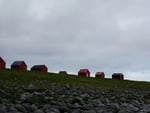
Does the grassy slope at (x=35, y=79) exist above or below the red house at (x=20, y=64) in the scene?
below

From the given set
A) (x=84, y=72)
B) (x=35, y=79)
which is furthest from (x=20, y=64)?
(x=35, y=79)

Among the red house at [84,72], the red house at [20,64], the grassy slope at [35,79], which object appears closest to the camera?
the grassy slope at [35,79]

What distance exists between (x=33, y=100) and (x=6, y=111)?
167 inches

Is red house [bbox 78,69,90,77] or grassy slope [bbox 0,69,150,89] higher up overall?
red house [bbox 78,69,90,77]

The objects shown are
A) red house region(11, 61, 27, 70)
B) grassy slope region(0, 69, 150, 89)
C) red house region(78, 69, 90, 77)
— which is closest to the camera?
grassy slope region(0, 69, 150, 89)

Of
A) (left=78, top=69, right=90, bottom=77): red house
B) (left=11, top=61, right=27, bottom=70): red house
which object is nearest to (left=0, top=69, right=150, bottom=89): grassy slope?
(left=11, top=61, right=27, bottom=70): red house

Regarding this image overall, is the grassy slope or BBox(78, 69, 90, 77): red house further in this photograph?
BBox(78, 69, 90, 77): red house

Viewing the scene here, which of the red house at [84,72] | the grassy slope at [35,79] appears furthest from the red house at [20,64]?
the grassy slope at [35,79]

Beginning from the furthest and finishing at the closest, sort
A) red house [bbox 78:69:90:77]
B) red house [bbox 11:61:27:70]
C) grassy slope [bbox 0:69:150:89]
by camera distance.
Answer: red house [bbox 78:69:90:77]
red house [bbox 11:61:27:70]
grassy slope [bbox 0:69:150:89]

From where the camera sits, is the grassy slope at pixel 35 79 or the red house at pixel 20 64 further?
the red house at pixel 20 64

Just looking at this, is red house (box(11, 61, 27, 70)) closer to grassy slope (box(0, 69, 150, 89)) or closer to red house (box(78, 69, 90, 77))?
red house (box(78, 69, 90, 77))

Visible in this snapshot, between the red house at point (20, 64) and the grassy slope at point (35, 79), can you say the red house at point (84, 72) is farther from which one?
the grassy slope at point (35, 79)

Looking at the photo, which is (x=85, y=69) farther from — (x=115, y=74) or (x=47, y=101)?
(x=47, y=101)

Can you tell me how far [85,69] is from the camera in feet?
264
